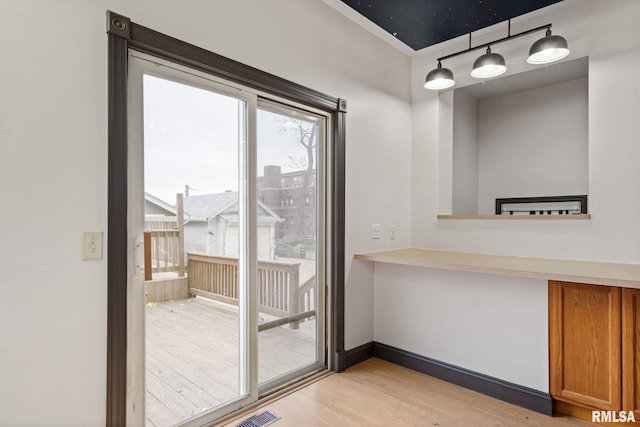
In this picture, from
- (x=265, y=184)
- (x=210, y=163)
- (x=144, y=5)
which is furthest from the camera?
(x=265, y=184)

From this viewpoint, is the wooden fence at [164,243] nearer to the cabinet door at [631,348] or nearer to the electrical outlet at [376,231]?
the electrical outlet at [376,231]

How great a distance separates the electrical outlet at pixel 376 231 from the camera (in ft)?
9.77

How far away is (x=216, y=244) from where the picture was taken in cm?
211

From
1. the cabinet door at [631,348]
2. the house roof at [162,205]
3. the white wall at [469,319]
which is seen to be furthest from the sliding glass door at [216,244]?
the cabinet door at [631,348]

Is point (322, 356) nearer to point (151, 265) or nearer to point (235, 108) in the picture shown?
point (151, 265)

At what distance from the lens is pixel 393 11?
2.49 m

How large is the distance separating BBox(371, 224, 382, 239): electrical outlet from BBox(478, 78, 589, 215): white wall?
1.34 meters

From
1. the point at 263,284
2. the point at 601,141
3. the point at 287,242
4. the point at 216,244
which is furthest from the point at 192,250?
the point at 601,141

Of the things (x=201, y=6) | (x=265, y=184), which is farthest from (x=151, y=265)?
(x=201, y=6)

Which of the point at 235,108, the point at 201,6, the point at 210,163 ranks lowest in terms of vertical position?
the point at 210,163

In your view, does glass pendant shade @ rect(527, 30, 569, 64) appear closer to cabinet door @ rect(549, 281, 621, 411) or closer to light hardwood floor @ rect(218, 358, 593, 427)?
cabinet door @ rect(549, 281, 621, 411)
